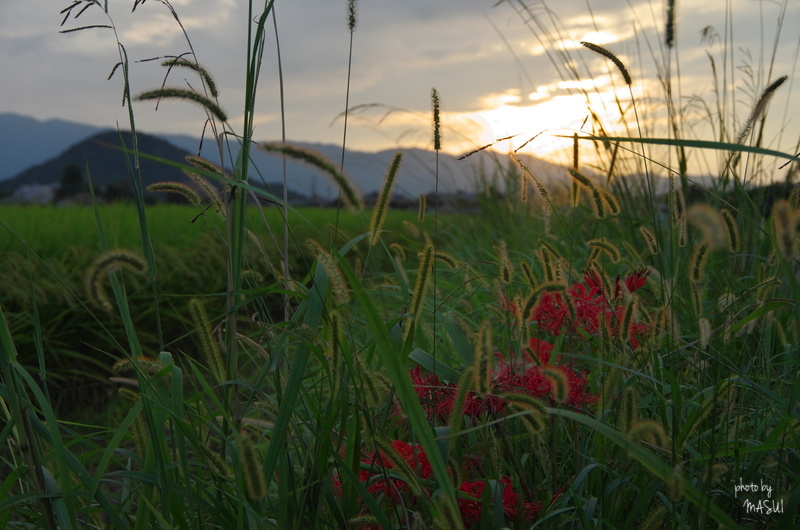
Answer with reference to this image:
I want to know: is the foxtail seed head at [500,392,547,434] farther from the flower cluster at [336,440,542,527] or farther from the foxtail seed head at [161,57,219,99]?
the foxtail seed head at [161,57,219,99]

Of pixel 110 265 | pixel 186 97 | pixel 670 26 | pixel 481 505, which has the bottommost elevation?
pixel 481 505

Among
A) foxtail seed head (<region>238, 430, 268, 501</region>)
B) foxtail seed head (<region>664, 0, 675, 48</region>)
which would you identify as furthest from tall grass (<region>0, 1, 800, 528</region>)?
foxtail seed head (<region>664, 0, 675, 48</region>)

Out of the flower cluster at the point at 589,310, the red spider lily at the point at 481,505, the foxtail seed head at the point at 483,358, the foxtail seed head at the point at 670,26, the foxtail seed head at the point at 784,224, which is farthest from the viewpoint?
the foxtail seed head at the point at 670,26

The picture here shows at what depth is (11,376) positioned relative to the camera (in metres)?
0.81

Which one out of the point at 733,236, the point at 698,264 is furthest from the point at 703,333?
the point at 733,236

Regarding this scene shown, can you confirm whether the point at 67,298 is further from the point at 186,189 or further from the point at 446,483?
the point at 446,483

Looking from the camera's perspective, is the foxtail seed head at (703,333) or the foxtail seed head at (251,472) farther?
the foxtail seed head at (703,333)

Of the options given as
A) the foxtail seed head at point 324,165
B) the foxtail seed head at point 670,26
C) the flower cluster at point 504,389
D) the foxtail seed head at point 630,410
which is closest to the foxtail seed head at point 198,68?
the foxtail seed head at point 324,165

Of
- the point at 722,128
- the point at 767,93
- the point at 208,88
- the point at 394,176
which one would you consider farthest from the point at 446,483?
the point at 722,128

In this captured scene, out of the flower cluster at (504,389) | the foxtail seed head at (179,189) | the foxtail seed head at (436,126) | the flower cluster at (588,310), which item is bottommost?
the flower cluster at (504,389)

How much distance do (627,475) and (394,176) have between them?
0.57m

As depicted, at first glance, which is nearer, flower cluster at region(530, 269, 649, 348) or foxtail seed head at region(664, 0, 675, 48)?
flower cluster at region(530, 269, 649, 348)

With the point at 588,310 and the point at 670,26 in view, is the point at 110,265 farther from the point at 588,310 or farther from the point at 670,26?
the point at 670,26

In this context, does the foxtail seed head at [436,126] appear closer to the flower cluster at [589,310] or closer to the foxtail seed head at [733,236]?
the flower cluster at [589,310]
